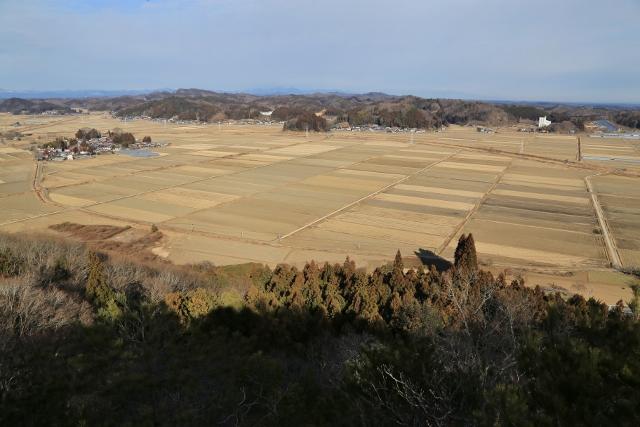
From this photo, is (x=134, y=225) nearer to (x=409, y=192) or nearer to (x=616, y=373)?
(x=409, y=192)

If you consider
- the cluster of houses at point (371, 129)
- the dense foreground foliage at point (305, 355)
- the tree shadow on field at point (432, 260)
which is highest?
the cluster of houses at point (371, 129)

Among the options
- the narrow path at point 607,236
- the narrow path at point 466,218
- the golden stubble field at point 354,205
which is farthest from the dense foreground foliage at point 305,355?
the narrow path at point 607,236

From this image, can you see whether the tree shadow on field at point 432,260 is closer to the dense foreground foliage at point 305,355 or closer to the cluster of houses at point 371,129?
the dense foreground foliage at point 305,355

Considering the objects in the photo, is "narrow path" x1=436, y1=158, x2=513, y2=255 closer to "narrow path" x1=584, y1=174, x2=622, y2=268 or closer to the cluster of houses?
"narrow path" x1=584, y1=174, x2=622, y2=268

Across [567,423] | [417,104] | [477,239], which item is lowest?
[477,239]

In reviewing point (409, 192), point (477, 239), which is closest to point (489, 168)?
point (409, 192)
